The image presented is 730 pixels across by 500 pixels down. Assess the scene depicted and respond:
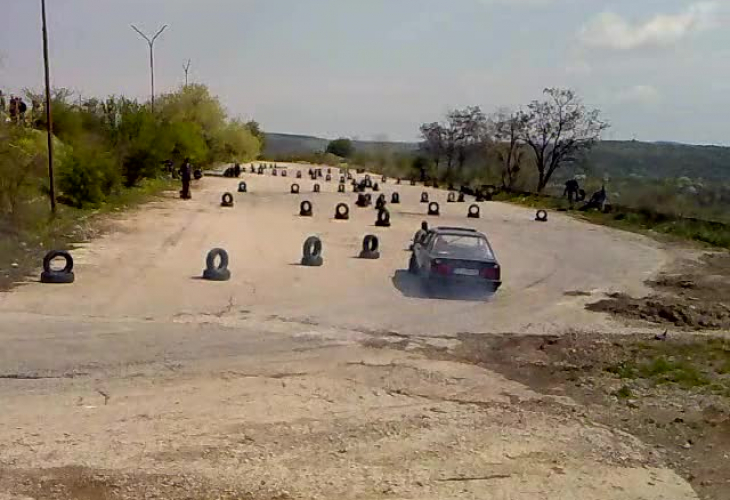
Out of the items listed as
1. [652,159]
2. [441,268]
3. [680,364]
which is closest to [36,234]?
[441,268]

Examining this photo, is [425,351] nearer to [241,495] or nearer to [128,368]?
[128,368]

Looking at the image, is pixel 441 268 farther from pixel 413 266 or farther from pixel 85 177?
pixel 85 177

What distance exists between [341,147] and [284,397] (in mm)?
142754

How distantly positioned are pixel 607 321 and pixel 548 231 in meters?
21.5

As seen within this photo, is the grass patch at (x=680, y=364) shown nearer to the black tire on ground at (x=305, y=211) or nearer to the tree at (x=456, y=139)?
the black tire on ground at (x=305, y=211)

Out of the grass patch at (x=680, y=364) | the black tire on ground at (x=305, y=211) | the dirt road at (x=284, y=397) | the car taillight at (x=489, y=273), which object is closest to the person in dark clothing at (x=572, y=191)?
the black tire on ground at (x=305, y=211)

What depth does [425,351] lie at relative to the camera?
12.4m

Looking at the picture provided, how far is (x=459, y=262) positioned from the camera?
17.5 m

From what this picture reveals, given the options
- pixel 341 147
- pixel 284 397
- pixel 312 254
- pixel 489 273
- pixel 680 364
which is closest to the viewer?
pixel 284 397

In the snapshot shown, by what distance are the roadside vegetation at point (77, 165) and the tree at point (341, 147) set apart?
236ft

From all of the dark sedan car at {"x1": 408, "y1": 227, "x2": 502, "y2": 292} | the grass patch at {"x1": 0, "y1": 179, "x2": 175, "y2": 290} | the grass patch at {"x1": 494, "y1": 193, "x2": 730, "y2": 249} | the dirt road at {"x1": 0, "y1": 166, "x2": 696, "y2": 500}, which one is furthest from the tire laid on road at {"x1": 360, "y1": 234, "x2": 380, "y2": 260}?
the grass patch at {"x1": 494, "y1": 193, "x2": 730, "y2": 249}

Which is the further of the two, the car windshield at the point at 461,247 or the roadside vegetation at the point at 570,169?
the roadside vegetation at the point at 570,169

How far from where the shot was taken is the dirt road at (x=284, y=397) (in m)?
7.25

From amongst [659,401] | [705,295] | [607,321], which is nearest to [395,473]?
[659,401]
